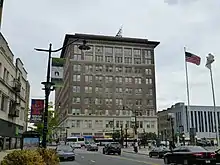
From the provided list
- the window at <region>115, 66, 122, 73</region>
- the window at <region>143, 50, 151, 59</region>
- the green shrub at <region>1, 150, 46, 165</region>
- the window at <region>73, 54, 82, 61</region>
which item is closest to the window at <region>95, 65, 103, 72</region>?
the window at <region>115, 66, 122, 73</region>

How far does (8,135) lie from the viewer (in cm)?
4919

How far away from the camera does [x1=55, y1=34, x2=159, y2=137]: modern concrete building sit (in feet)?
373

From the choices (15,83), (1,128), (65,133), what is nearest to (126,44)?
(65,133)

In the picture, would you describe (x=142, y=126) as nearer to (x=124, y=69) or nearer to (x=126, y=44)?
A: (x=124, y=69)

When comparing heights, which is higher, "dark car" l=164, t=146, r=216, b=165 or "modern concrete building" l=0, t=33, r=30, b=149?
"modern concrete building" l=0, t=33, r=30, b=149

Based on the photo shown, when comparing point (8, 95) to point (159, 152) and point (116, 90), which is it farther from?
point (116, 90)

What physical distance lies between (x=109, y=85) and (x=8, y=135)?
236 ft

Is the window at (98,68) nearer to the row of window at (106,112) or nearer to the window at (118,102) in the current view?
the window at (118,102)

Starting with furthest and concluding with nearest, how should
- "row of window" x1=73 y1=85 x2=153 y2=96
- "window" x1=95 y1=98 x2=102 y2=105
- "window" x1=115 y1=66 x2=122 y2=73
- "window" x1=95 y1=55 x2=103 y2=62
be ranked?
"window" x1=115 y1=66 x2=122 y2=73 < "window" x1=95 y1=55 x2=103 y2=62 < "window" x1=95 y1=98 x2=102 y2=105 < "row of window" x1=73 y1=85 x2=153 y2=96

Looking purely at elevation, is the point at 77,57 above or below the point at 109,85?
above

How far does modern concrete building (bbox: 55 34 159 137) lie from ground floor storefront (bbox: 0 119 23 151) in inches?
2173

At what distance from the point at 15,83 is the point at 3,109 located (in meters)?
7.76

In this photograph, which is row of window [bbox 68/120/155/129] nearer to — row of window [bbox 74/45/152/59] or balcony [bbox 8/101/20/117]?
row of window [bbox 74/45/152/59]

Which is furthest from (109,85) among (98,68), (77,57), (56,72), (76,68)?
(56,72)
